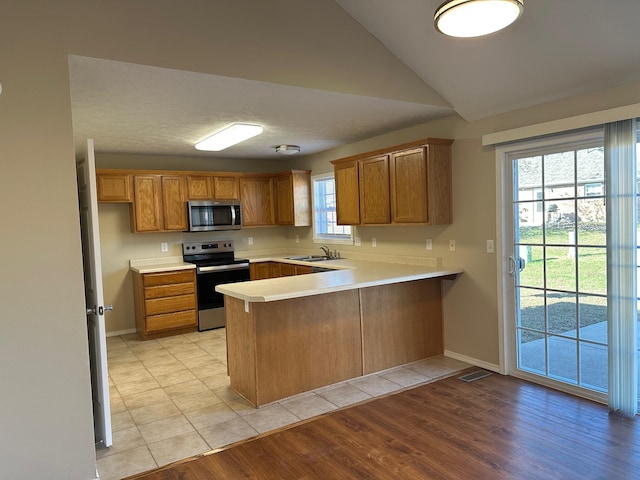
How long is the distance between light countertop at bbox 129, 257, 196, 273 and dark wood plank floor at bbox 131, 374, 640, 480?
122 inches

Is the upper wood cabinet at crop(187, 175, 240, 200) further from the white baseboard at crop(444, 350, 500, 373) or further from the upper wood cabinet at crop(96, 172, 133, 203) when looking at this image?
the white baseboard at crop(444, 350, 500, 373)

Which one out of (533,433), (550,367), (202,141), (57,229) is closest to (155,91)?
(57,229)

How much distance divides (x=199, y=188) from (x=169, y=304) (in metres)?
1.62

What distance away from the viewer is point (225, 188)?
6234mm

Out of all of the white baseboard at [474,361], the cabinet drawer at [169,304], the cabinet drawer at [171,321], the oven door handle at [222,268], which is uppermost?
the oven door handle at [222,268]

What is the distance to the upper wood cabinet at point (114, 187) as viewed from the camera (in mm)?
5355

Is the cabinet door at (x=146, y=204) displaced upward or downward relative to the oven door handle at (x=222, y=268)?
upward

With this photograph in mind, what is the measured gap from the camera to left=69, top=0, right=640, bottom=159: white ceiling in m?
2.67

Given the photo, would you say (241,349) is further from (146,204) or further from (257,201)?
(257,201)

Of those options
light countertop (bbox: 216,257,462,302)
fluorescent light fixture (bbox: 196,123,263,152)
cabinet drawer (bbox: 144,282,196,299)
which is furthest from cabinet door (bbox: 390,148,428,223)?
cabinet drawer (bbox: 144,282,196,299)

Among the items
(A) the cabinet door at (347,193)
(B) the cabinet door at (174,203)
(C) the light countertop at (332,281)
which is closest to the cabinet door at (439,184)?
(C) the light countertop at (332,281)

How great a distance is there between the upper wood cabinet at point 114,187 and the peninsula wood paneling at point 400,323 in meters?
3.38

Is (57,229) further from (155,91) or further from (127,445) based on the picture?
(127,445)

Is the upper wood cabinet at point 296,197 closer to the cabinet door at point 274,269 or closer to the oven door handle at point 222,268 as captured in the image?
the cabinet door at point 274,269
